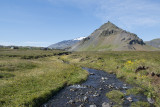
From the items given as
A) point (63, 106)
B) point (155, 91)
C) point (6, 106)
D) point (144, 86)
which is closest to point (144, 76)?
point (144, 86)

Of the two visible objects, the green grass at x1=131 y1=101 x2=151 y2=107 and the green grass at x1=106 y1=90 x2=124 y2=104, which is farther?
the green grass at x1=106 y1=90 x2=124 y2=104

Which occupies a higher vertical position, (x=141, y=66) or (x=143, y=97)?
(x=141, y=66)

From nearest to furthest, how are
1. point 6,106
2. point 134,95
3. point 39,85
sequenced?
1. point 6,106
2. point 134,95
3. point 39,85

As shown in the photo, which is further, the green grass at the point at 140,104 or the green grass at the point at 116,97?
the green grass at the point at 116,97

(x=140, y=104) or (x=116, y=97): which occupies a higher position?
(x=116, y=97)

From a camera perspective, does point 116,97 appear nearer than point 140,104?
No

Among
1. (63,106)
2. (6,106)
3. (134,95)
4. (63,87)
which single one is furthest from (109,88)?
(6,106)

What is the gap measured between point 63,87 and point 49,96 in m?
5.87

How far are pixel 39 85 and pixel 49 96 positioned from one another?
16.3ft

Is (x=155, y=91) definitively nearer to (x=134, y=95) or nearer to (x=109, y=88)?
(x=134, y=95)

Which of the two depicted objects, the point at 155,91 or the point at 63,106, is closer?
the point at 63,106

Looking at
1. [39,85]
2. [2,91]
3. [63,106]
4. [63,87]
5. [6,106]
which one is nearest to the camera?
[6,106]

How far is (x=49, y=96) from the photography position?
72.8 feet

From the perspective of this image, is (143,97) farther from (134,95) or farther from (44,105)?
(44,105)
